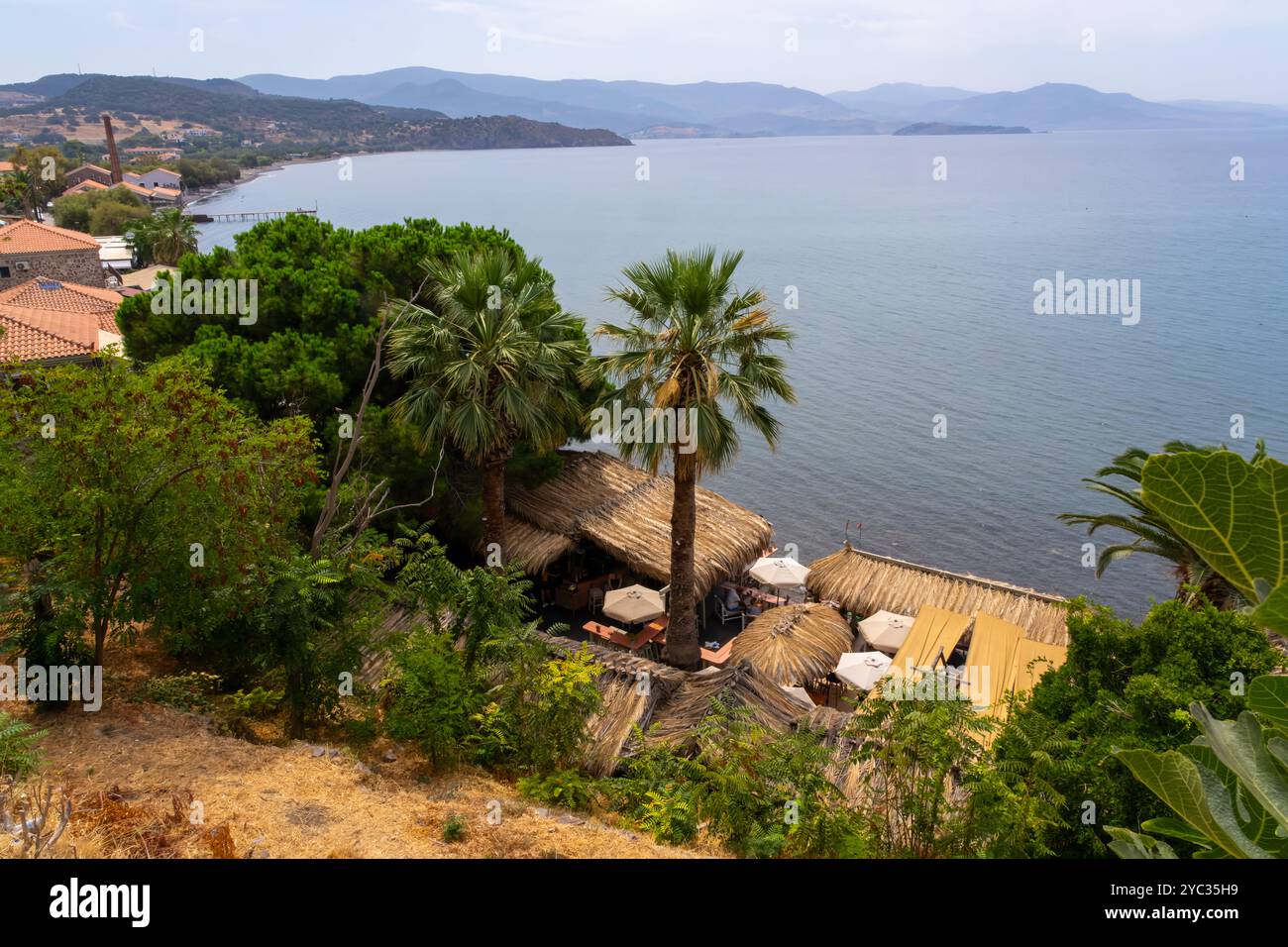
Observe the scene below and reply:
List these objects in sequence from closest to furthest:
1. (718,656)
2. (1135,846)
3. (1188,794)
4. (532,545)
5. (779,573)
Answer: (1188,794) < (1135,846) < (718,656) < (532,545) < (779,573)

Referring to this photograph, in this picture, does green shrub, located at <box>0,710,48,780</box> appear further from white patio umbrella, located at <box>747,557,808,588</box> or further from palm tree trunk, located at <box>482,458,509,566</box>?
white patio umbrella, located at <box>747,557,808,588</box>

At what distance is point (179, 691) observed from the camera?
34.9 feet

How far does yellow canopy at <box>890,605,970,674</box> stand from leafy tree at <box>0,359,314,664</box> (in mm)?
12272

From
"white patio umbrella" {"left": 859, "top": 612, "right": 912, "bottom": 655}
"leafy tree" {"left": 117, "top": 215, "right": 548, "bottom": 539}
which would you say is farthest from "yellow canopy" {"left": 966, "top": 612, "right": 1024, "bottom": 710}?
"leafy tree" {"left": 117, "top": 215, "right": 548, "bottom": 539}

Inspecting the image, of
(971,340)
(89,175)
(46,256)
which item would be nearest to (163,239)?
(46,256)

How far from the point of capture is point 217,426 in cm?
1117

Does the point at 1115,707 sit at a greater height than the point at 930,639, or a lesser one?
greater

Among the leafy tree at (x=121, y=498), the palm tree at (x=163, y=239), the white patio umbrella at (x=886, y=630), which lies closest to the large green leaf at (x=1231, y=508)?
the leafy tree at (x=121, y=498)

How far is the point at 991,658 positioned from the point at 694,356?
27.9 feet

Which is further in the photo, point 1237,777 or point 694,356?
point 694,356

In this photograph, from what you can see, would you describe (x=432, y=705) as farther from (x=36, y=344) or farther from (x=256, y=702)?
(x=36, y=344)

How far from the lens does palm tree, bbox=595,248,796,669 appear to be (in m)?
15.5

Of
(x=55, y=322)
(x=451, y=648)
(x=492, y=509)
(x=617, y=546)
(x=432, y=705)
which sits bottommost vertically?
(x=617, y=546)

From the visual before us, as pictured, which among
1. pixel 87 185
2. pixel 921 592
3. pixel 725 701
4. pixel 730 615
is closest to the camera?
pixel 725 701
